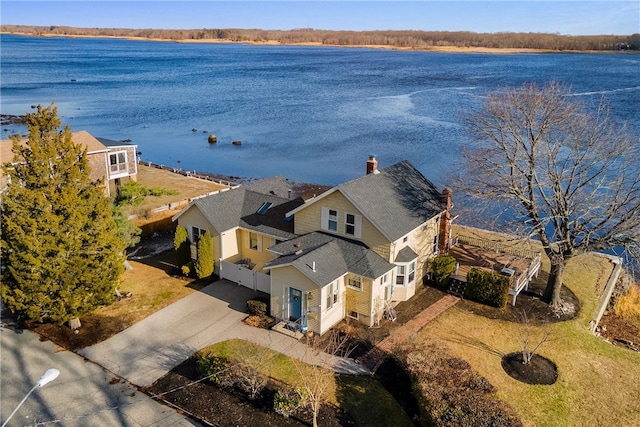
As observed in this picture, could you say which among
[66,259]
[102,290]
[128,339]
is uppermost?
[66,259]

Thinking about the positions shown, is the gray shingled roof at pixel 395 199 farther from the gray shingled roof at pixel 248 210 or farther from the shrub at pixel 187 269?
the shrub at pixel 187 269

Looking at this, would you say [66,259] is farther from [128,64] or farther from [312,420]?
[128,64]

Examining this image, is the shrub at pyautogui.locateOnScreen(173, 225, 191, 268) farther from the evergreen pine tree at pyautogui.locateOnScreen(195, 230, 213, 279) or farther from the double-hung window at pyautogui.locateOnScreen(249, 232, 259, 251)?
the double-hung window at pyautogui.locateOnScreen(249, 232, 259, 251)

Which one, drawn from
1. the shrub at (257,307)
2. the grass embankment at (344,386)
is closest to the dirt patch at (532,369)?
the grass embankment at (344,386)

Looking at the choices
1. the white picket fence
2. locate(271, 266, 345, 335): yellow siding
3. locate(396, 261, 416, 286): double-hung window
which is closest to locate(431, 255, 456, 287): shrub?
locate(396, 261, 416, 286): double-hung window

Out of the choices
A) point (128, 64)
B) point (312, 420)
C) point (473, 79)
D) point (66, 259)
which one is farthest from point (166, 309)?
point (128, 64)

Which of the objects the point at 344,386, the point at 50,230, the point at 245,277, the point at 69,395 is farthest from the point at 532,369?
the point at 50,230
